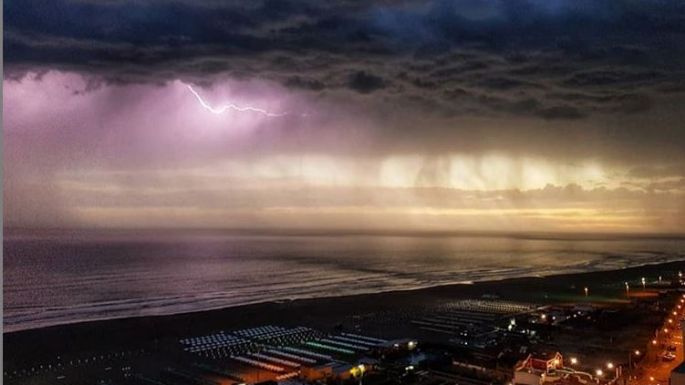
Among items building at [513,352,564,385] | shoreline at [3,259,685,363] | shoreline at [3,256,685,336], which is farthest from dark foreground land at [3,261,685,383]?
building at [513,352,564,385]

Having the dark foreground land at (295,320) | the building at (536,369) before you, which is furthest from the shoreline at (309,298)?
the building at (536,369)

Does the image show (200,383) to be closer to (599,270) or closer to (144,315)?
(144,315)

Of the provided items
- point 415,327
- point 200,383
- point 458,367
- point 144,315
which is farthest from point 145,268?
point 458,367

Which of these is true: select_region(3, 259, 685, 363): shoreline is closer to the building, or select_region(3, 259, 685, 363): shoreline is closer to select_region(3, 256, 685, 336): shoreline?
select_region(3, 256, 685, 336): shoreline

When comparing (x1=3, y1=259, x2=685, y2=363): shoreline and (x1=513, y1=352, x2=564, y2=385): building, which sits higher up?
(x1=513, y1=352, x2=564, y2=385): building

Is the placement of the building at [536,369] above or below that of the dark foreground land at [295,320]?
above

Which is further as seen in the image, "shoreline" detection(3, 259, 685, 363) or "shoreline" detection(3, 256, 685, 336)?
"shoreline" detection(3, 256, 685, 336)

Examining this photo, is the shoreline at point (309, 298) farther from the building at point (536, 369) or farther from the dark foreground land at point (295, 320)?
the building at point (536, 369)

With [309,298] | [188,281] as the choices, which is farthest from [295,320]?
[188,281]
